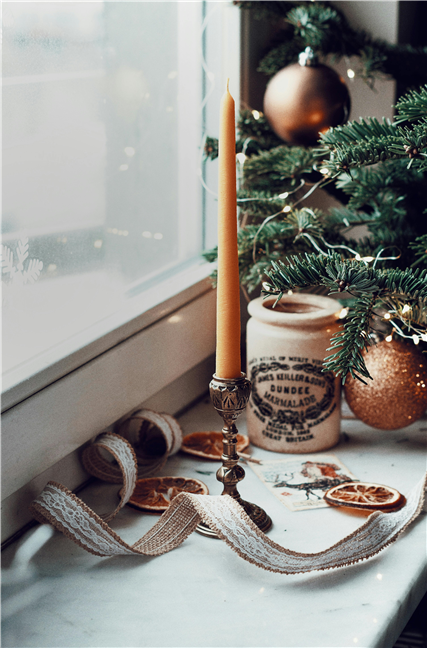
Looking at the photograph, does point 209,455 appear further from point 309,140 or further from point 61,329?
point 309,140

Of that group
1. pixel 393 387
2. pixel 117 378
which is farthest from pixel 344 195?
pixel 117 378

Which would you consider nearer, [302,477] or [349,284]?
[349,284]

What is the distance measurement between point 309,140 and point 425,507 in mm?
399

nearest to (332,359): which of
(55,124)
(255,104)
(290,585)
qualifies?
(290,585)

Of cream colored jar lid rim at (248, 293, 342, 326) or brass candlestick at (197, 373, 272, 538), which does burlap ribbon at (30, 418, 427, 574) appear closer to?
brass candlestick at (197, 373, 272, 538)

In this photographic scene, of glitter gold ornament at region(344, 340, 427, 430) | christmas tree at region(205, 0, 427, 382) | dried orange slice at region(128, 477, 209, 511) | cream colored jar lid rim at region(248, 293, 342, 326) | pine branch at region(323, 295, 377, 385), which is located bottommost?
dried orange slice at region(128, 477, 209, 511)

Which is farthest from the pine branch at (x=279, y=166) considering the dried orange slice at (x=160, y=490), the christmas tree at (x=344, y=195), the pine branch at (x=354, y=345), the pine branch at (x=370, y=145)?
the dried orange slice at (x=160, y=490)

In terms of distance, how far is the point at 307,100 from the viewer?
71 cm

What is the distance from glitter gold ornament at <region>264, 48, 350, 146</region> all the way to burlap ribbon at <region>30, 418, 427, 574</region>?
1.27ft

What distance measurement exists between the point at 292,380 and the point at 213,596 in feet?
0.81

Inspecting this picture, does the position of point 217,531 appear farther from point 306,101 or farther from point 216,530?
point 306,101

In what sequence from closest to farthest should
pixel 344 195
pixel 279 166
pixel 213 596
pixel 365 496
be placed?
pixel 213 596
pixel 365 496
pixel 279 166
pixel 344 195

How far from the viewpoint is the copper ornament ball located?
2.34 ft

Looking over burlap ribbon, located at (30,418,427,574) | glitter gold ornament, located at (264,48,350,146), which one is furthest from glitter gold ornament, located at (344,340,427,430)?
glitter gold ornament, located at (264,48,350,146)
